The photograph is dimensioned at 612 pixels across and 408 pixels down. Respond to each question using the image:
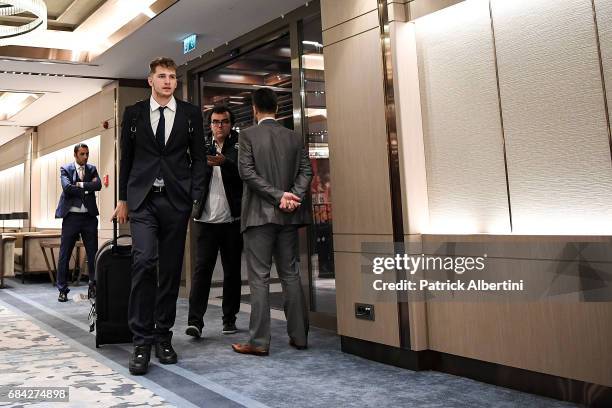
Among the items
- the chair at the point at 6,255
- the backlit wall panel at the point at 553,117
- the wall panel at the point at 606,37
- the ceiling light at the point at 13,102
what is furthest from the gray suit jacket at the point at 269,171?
the ceiling light at the point at 13,102

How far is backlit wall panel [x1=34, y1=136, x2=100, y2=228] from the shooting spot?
9.85 metres

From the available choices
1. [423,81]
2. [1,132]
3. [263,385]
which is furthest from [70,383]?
[1,132]

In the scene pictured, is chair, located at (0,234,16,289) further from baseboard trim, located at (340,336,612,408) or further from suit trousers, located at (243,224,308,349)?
baseboard trim, located at (340,336,612,408)

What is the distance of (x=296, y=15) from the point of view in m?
4.63

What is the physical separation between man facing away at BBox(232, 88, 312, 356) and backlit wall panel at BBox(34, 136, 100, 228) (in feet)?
24.0

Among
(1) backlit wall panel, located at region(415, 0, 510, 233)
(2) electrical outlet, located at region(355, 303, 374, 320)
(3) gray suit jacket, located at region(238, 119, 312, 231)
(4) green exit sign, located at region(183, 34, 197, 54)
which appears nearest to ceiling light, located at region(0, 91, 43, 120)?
(4) green exit sign, located at region(183, 34, 197, 54)

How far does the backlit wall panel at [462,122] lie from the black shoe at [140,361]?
1.68 metres

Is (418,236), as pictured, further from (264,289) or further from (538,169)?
(264,289)

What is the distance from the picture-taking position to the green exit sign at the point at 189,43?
5496 mm

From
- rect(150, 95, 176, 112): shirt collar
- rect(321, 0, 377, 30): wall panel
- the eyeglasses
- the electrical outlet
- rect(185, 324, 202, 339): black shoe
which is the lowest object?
rect(185, 324, 202, 339): black shoe

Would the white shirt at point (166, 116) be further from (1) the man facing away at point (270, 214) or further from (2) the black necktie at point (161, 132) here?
(1) the man facing away at point (270, 214)

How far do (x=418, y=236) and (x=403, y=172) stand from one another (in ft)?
1.16

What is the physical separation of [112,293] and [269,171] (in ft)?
4.36

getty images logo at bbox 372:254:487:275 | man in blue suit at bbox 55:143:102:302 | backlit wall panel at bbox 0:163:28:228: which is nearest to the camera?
getty images logo at bbox 372:254:487:275
